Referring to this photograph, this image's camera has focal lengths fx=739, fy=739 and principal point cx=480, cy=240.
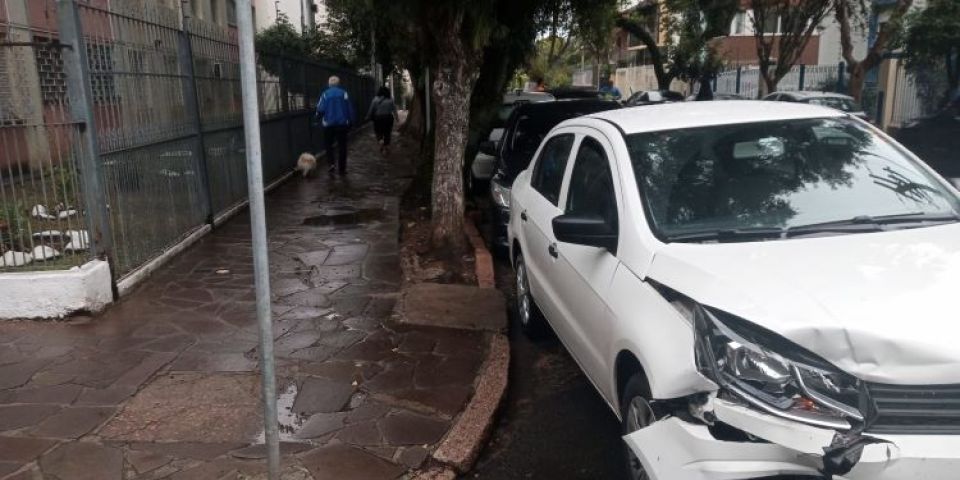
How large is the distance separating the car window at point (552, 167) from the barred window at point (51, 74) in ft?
12.0

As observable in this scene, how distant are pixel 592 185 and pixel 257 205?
6.90 ft

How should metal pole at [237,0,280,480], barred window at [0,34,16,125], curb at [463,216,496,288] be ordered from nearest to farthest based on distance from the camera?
1. metal pole at [237,0,280,480]
2. barred window at [0,34,16,125]
3. curb at [463,216,496,288]

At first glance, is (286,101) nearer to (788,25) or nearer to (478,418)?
(478,418)

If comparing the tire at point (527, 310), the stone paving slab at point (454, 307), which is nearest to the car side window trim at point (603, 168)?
the tire at point (527, 310)

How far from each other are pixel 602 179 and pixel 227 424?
2490 mm

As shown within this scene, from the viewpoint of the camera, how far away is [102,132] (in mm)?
6090

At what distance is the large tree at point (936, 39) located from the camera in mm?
17141

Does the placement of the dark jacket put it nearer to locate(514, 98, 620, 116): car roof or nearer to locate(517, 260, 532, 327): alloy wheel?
locate(514, 98, 620, 116): car roof

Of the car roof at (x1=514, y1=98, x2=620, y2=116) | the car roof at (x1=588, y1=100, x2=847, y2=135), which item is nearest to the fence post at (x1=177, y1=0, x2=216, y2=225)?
the car roof at (x1=514, y1=98, x2=620, y2=116)

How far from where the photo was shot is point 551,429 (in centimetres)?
432

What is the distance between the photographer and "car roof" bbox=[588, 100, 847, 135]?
163 inches

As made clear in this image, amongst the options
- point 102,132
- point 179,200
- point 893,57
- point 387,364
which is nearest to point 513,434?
point 387,364

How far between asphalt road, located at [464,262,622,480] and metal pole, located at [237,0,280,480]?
1.20 m

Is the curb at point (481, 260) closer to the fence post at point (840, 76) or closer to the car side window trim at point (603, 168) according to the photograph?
the car side window trim at point (603, 168)
